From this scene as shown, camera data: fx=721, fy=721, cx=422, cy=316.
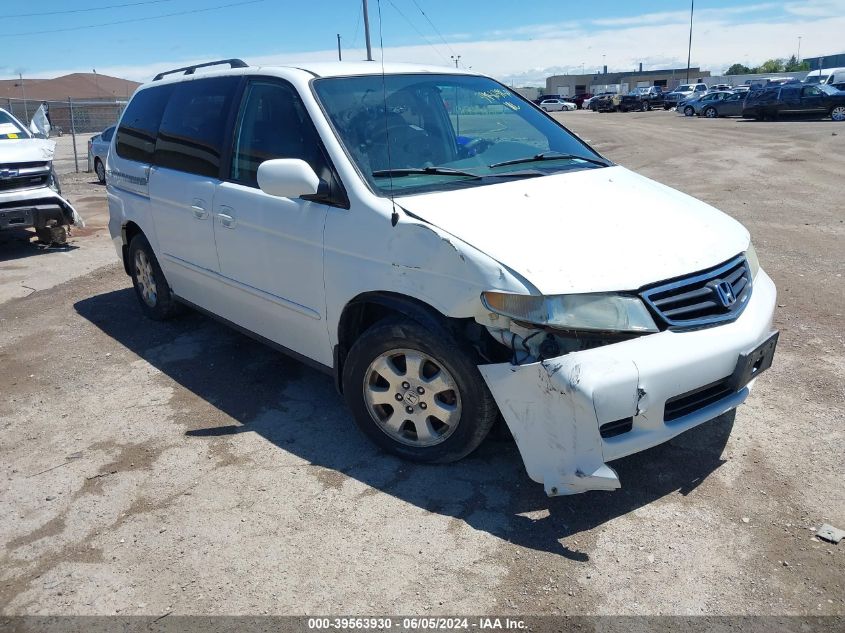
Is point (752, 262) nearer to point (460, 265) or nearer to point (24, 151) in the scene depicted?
point (460, 265)

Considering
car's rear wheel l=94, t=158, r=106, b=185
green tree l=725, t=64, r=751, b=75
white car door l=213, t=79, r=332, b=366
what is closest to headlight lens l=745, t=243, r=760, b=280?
white car door l=213, t=79, r=332, b=366

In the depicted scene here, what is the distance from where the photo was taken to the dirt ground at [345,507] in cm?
280

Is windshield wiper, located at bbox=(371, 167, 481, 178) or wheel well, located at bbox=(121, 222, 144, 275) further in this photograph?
wheel well, located at bbox=(121, 222, 144, 275)

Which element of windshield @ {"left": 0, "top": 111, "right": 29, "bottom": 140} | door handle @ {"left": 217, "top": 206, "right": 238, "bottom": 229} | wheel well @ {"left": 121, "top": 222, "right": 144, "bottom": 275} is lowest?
wheel well @ {"left": 121, "top": 222, "right": 144, "bottom": 275}

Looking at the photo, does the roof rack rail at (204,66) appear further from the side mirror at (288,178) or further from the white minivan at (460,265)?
the side mirror at (288,178)

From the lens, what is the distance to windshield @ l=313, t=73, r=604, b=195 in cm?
374

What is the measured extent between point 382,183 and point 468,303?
0.89 m

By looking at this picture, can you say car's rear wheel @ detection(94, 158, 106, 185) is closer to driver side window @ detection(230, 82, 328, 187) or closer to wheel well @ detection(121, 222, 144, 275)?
wheel well @ detection(121, 222, 144, 275)

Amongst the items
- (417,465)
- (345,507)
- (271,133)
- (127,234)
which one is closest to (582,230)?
(417,465)

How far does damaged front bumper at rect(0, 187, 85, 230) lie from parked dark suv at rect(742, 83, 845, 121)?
29.7 metres

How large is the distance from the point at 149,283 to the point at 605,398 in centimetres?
441

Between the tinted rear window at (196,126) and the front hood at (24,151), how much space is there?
15.1 feet

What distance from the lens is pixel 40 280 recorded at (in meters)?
7.98

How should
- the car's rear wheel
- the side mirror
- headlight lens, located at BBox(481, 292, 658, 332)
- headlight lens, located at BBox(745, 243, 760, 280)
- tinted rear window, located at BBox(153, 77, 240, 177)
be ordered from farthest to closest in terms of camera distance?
the car's rear wheel
tinted rear window, located at BBox(153, 77, 240, 177)
headlight lens, located at BBox(745, 243, 760, 280)
the side mirror
headlight lens, located at BBox(481, 292, 658, 332)
